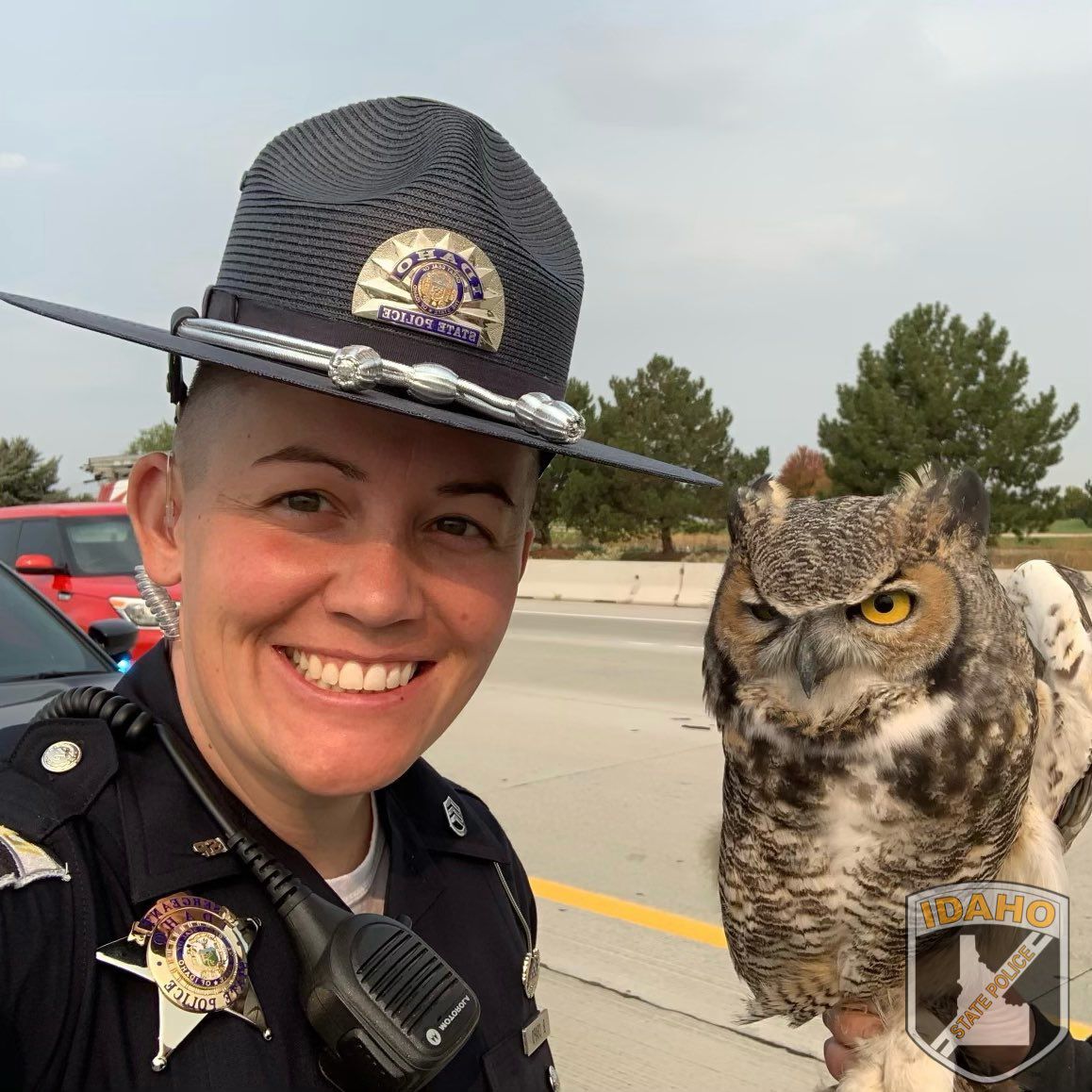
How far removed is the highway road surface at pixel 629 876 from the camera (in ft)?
11.4

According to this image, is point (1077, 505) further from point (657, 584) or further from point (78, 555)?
point (78, 555)

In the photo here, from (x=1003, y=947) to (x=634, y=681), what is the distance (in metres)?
8.63

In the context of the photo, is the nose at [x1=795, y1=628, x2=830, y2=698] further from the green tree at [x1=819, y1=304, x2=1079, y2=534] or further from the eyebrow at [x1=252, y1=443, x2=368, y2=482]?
the green tree at [x1=819, y1=304, x2=1079, y2=534]

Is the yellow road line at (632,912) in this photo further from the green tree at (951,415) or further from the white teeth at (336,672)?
the green tree at (951,415)

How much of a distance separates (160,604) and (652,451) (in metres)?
30.8

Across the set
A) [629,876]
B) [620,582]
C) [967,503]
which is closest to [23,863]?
[967,503]

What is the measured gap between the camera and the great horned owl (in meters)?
1.97

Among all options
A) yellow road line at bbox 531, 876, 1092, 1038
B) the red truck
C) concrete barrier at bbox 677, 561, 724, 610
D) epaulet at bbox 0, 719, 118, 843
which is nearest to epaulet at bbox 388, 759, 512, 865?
epaulet at bbox 0, 719, 118, 843

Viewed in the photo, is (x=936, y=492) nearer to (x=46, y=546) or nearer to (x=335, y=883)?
(x=335, y=883)

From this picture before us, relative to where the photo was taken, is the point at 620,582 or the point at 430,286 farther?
the point at 620,582

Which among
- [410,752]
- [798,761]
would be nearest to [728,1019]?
[798,761]

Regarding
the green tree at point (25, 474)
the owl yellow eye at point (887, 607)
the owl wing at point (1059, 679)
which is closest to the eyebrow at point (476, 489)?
the owl yellow eye at point (887, 607)

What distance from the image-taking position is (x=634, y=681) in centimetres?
1070

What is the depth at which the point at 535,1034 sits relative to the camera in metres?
1.61
